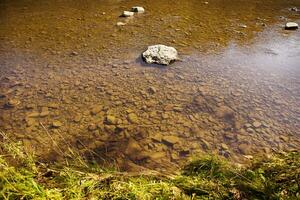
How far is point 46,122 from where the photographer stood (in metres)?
4.03

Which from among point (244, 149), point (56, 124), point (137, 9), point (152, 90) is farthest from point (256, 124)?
point (137, 9)

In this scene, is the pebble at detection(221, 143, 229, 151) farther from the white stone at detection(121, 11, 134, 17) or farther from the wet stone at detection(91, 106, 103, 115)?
the white stone at detection(121, 11, 134, 17)

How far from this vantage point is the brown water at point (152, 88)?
3.61 m

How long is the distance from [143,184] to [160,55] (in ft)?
11.8

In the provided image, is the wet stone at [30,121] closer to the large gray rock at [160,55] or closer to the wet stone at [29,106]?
the wet stone at [29,106]

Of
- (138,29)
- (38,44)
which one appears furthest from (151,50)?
(38,44)

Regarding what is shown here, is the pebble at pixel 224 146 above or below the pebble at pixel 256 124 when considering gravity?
below

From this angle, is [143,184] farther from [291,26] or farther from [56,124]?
[291,26]

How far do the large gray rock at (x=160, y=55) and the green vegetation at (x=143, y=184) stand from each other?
326cm

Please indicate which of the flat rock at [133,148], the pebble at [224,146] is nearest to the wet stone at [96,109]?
the flat rock at [133,148]

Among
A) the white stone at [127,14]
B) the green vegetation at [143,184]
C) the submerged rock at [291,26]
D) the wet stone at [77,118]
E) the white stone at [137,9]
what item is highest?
the white stone at [137,9]

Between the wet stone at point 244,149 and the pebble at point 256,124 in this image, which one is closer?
the wet stone at point 244,149

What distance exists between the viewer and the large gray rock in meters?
5.33

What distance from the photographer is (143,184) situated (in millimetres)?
2182
